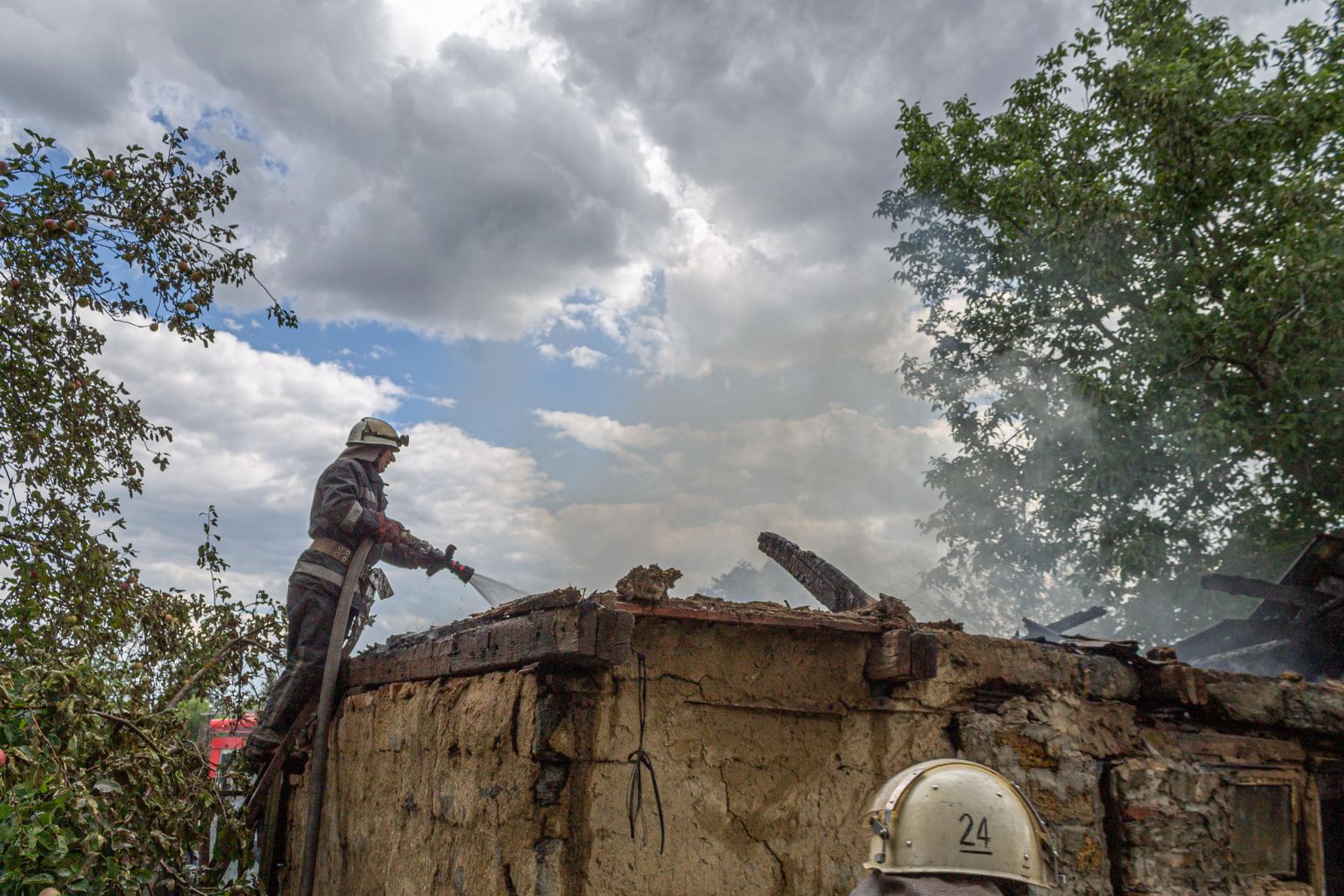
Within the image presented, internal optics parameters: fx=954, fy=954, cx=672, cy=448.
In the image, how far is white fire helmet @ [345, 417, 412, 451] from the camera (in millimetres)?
6133

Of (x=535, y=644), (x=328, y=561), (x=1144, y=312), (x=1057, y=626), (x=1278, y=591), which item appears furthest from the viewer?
(x=1144, y=312)

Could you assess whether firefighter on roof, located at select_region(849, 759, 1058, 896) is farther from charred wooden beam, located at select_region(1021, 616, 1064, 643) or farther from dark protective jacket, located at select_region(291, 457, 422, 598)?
charred wooden beam, located at select_region(1021, 616, 1064, 643)

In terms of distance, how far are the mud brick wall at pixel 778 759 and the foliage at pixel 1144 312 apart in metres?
7.52

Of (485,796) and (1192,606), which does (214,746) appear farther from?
(1192,606)

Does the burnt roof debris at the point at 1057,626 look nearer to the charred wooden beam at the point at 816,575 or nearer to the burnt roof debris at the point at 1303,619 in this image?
the burnt roof debris at the point at 1303,619

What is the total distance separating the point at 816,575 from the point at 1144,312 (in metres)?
9.90

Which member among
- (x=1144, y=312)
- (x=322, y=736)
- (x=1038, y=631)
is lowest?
(x=322, y=736)

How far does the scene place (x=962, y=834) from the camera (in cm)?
248

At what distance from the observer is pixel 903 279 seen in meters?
15.9

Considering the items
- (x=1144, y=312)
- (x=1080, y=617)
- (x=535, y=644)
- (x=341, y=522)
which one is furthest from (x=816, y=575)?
(x=1144, y=312)

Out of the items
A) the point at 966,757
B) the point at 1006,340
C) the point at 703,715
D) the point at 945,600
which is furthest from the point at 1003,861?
the point at 945,600

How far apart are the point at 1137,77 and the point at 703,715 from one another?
1202cm

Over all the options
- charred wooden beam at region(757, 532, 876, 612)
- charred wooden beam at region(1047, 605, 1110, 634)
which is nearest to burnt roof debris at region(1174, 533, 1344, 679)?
charred wooden beam at region(1047, 605, 1110, 634)

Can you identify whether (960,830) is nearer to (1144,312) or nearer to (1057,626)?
(1057,626)
